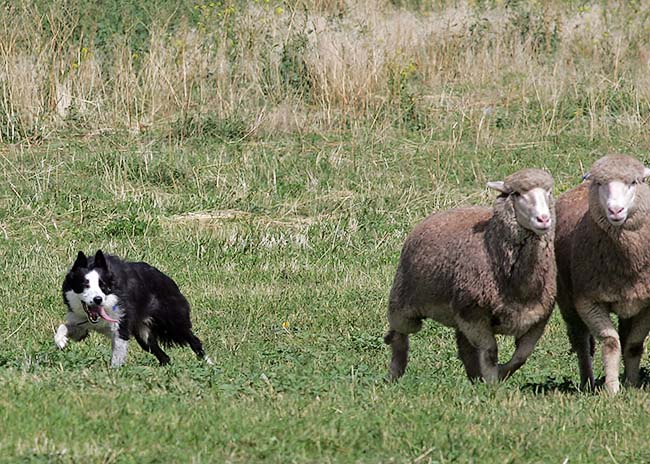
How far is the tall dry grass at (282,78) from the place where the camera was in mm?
16266

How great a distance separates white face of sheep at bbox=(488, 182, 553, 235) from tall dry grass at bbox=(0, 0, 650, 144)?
8.78 m

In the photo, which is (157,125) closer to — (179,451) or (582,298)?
(582,298)

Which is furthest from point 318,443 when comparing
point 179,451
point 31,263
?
point 31,263

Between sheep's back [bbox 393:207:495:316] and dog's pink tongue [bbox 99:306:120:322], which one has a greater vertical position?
sheep's back [bbox 393:207:495:316]

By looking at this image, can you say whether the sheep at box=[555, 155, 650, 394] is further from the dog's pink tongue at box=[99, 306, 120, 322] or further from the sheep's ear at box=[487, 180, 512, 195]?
the dog's pink tongue at box=[99, 306, 120, 322]

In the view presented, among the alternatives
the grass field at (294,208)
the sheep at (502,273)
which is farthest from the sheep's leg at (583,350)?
the sheep at (502,273)

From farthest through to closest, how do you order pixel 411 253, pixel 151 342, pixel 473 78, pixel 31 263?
pixel 473 78
pixel 31 263
pixel 151 342
pixel 411 253

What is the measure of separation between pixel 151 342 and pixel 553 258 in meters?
3.28

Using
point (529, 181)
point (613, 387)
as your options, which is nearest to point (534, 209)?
point (529, 181)

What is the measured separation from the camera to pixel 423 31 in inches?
774

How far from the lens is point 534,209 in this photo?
7.41m

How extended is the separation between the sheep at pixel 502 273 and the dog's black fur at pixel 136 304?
86.2 inches

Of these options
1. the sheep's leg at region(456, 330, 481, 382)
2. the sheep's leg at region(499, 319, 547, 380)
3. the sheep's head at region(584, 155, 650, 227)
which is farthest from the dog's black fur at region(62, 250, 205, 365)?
the sheep's head at region(584, 155, 650, 227)

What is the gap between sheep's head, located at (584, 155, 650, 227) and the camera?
7395mm
